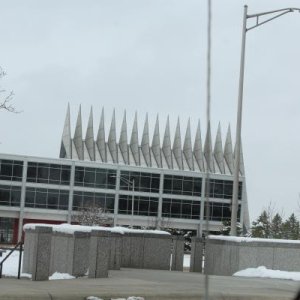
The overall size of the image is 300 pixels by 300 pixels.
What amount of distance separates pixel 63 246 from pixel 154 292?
479cm

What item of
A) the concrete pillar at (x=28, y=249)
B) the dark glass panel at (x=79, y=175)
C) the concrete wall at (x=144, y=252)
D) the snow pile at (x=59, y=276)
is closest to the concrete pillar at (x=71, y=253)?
the snow pile at (x=59, y=276)

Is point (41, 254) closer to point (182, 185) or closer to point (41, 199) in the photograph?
point (41, 199)

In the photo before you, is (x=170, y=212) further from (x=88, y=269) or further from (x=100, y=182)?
(x=88, y=269)

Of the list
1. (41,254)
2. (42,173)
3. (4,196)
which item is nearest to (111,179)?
(42,173)

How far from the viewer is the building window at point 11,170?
91.4 metres

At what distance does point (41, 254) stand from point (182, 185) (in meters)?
87.0

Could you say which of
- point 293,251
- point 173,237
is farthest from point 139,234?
point 293,251

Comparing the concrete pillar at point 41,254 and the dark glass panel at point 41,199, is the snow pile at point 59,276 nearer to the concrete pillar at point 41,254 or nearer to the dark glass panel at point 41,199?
the concrete pillar at point 41,254

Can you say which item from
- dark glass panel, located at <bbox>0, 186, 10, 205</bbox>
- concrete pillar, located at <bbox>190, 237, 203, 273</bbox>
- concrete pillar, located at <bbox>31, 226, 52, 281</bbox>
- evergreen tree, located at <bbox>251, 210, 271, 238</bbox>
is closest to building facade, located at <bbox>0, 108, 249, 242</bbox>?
dark glass panel, located at <bbox>0, 186, 10, 205</bbox>

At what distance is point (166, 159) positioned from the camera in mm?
116000

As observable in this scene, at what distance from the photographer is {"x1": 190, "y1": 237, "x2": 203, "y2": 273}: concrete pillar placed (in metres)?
22.2

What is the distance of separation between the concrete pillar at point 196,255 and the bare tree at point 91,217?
2376 inches

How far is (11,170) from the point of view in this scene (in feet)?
302

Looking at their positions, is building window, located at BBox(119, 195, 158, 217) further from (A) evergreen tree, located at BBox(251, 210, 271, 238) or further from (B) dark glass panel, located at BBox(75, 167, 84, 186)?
(A) evergreen tree, located at BBox(251, 210, 271, 238)
